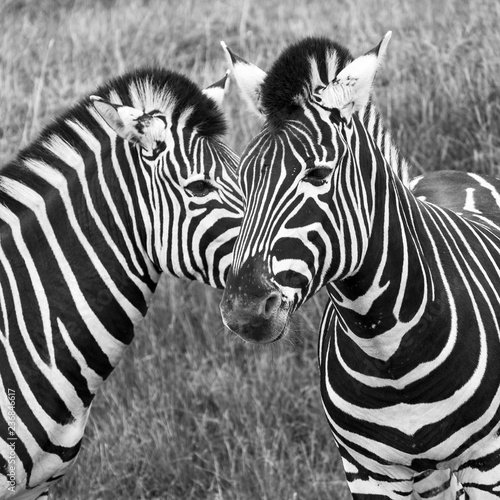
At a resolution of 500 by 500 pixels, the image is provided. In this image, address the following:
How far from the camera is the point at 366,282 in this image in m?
3.15

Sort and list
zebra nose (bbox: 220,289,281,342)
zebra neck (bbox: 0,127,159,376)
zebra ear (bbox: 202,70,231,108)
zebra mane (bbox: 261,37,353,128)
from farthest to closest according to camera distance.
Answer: zebra ear (bbox: 202,70,231,108)
zebra neck (bbox: 0,127,159,376)
zebra mane (bbox: 261,37,353,128)
zebra nose (bbox: 220,289,281,342)

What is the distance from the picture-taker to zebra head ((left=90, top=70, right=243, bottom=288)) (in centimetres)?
382

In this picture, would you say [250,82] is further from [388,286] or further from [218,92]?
[218,92]

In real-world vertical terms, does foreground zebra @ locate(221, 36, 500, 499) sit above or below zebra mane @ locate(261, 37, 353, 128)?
below

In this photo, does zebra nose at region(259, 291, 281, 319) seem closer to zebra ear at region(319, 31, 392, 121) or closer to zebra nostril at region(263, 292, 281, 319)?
zebra nostril at region(263, 292, 281, 319)

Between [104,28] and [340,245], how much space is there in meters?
7.99

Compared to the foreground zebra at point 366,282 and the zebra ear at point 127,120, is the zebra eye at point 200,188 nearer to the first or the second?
the zebra ear at point 127,120

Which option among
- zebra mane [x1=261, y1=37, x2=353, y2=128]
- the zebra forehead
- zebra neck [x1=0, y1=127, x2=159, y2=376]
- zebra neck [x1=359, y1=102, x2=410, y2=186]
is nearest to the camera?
zebra mane [x1=261, y1=37, x2=353, y2=128]

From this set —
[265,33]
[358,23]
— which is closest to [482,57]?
[358,23]

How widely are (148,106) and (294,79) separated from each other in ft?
3.81

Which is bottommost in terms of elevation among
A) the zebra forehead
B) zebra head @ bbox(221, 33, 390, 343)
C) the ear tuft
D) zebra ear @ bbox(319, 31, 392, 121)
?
zebra head @ bbox(221, 33, 390, 343)

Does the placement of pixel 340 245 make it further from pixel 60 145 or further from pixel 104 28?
A: pixel 104 28

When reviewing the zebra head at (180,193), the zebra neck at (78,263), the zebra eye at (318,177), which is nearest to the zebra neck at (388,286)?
the zebra eye at (318,177)

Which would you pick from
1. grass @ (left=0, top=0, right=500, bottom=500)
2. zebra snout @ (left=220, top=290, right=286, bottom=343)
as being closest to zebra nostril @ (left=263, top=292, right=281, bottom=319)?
zebra snout @ (left=220, top=290, right=286, bottom=343)
